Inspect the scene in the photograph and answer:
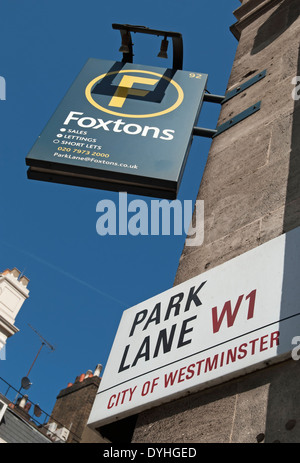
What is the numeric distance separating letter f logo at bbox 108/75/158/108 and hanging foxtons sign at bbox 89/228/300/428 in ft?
9.23

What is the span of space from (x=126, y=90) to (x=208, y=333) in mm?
3724

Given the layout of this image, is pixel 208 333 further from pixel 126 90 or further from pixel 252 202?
pixel 126 90

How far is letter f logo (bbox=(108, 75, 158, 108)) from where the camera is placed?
5794 millimetres

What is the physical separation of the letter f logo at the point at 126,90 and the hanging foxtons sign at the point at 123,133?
0.04ft

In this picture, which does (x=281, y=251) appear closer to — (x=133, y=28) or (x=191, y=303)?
(x=191, y=303)

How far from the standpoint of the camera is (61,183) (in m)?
4.95

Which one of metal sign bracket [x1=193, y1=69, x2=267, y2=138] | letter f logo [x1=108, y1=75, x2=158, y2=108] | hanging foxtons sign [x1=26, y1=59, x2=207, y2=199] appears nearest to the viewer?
hanging foxtons sign [x1=26, y1=59, x2=207, y2=199]

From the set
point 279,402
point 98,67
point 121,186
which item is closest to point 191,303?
point 279,402

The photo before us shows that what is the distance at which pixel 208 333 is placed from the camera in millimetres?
3092
